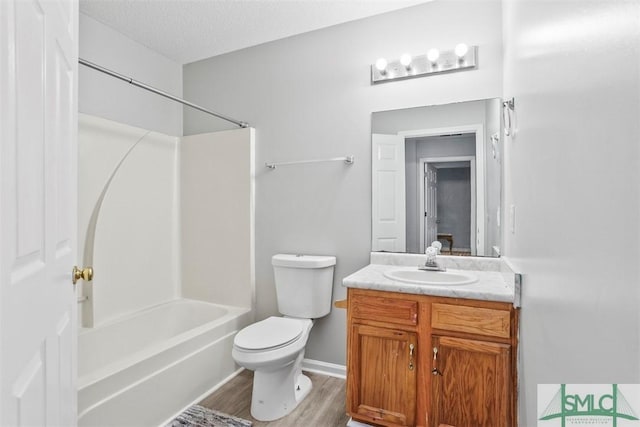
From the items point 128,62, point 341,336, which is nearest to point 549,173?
point 341,336

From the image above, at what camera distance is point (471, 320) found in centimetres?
162

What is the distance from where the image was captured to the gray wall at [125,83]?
2.38 metres

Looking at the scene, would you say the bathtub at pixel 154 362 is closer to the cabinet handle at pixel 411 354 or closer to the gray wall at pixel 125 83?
the cabinet handle at pixel 411 354

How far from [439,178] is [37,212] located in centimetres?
205

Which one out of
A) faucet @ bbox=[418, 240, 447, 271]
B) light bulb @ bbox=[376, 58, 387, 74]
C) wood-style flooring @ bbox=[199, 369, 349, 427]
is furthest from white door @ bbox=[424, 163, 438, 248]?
wood-style flooring @ bbox=[199, 369, 349, 427]

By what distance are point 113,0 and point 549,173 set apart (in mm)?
2664

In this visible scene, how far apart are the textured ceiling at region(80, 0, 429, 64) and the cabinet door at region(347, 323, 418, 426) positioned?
205 cm

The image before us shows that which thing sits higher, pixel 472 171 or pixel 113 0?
pixel 113 0

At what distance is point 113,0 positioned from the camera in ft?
7.30

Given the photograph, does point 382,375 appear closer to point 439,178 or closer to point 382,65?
point 439,178

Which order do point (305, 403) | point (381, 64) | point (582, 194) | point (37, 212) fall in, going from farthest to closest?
point (381, 64), point (305, 403), point (37, 212), point (582, 194)

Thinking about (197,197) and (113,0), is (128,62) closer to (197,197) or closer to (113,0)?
(113,0)

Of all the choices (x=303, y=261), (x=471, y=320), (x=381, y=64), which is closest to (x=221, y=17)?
(x=381, y=64)

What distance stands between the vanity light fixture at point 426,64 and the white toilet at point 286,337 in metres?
1.32
